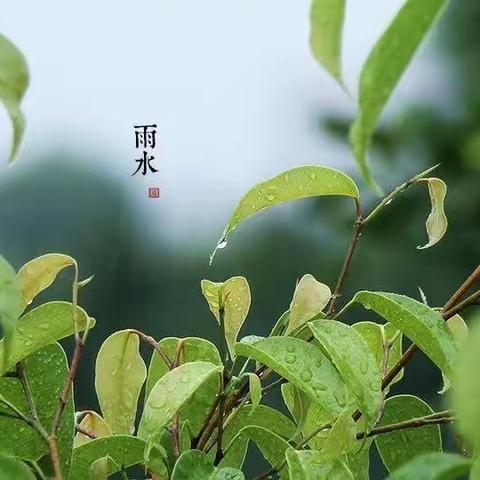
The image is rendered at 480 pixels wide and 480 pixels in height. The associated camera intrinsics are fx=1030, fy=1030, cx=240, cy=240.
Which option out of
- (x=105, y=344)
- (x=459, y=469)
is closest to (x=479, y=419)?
(x=459, y=469)

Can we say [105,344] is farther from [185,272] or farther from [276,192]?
[185,272]

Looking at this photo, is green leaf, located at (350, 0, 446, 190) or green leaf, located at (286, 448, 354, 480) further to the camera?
green leaf, located at (286, 448, 354, 480)

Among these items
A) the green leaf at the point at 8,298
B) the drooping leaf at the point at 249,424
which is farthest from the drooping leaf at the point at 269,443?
the green leaf at the point at 8,298

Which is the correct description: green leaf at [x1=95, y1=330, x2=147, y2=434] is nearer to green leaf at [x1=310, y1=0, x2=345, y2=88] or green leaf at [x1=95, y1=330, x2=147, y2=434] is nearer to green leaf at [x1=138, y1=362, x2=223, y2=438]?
green leaf at [x1=138, y1=362, x2=223, y2=438]

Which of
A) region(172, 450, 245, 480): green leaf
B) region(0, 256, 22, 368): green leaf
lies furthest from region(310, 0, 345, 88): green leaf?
region(172, 450, 245, 480): green leaf

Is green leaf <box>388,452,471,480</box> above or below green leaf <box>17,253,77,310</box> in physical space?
above

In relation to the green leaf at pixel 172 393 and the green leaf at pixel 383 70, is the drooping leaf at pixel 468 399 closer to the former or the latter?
the green leaf at pixel 383 70

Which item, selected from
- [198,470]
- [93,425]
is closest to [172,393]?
[198,470]
